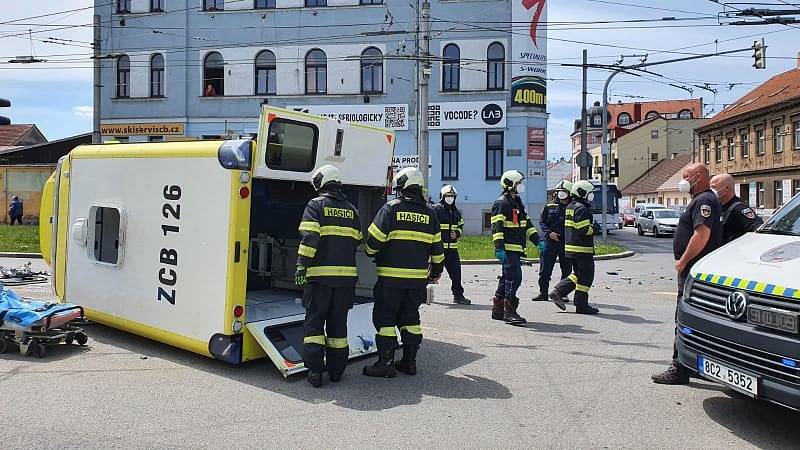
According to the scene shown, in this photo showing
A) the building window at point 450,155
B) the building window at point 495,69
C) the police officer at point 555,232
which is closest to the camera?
the police officer at point 555,232

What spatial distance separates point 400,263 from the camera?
6.28 m

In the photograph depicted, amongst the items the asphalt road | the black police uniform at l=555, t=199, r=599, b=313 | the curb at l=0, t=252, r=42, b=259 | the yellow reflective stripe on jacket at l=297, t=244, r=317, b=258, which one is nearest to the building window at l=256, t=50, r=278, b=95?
the curb at l=0, t=252, r=42, b=259

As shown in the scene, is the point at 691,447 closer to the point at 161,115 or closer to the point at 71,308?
the point at 71,308

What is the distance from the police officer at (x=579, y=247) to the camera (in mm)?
9703

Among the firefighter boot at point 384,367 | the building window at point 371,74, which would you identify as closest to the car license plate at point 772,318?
the firefighter boot at point 384,367

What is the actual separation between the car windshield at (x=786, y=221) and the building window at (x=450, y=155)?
2329 centimetres

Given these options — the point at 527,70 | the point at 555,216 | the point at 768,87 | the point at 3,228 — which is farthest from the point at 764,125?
the point at 3,228

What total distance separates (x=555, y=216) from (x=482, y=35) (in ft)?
62.4

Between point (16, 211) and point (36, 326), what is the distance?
23.5 m

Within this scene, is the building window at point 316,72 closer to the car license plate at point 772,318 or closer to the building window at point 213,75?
the building window at point 213,75

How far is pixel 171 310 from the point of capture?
6.78 meters

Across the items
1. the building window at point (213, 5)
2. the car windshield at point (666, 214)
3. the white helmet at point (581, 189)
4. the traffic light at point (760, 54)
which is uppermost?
the building window at point (213, 5)

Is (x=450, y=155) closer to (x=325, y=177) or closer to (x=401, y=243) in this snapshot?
(x=401, y=243)

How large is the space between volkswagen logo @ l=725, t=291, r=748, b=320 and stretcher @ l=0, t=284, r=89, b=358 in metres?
6.08
